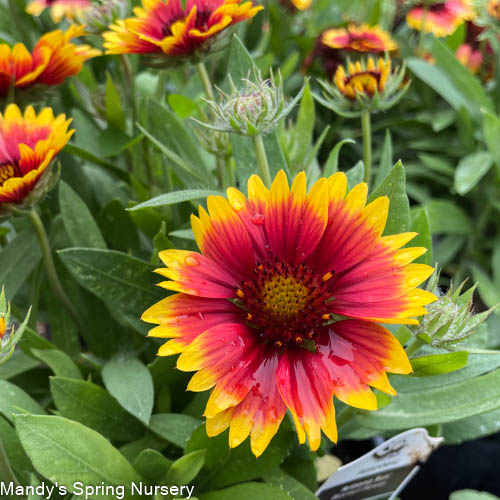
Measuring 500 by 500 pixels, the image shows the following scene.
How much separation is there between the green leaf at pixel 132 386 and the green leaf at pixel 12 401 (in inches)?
3.3

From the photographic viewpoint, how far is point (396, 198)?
0.62 metres

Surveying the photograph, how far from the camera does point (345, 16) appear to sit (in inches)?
61.8

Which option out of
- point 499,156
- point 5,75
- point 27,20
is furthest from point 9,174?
point 499,156

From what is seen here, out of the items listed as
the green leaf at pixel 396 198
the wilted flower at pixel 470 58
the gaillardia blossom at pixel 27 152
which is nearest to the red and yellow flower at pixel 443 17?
the wilted flower at pixel 470 58

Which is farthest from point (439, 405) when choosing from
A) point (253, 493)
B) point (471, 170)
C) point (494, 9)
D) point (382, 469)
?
point (494, 9)

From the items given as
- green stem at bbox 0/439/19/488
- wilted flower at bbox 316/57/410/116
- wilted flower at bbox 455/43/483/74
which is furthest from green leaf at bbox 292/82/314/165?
wilted flower at bbox 455/43/483/74

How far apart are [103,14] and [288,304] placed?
496 millimetres

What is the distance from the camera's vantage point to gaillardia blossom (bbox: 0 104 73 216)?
621 millimetres

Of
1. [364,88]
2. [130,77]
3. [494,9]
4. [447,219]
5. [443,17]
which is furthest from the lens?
[443,17]

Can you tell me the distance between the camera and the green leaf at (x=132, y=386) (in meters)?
0.64

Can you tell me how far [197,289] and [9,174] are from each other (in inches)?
12.4

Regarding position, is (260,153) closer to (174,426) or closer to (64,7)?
(174,426)

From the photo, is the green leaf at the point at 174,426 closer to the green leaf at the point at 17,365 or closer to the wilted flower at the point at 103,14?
the green leaf at the point at 17,365

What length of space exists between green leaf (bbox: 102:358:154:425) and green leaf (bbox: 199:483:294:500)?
0.36 feet
